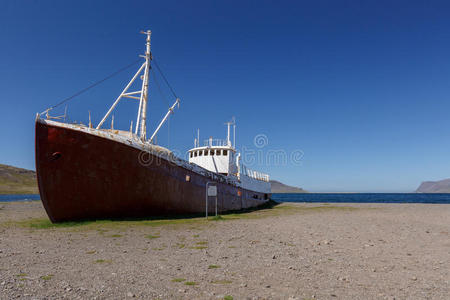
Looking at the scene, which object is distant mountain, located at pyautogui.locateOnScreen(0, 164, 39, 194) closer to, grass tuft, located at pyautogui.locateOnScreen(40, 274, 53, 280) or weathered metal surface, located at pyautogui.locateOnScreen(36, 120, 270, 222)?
weathered metal surface, located at pyautogui.locateOnScreen(36, 120, 270, 222)

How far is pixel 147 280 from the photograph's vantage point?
5973mm

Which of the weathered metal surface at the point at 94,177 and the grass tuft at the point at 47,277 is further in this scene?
the weathered metal surface at the point at 94,177

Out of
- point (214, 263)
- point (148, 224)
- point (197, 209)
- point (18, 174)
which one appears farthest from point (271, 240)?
point (18, 174)

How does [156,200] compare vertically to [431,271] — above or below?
above

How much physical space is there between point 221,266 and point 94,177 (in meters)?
11.1

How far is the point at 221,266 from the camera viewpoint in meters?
7.35

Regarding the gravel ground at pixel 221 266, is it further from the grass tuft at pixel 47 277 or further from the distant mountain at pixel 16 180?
the distant mountain at pixel 16 180

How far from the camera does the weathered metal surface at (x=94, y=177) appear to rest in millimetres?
14867

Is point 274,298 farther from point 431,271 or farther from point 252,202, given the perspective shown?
point 252,202

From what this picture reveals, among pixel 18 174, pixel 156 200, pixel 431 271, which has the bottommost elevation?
pixel 431 271

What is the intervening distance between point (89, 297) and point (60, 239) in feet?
25.3

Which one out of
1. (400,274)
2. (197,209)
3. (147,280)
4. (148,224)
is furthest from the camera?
(197,209)

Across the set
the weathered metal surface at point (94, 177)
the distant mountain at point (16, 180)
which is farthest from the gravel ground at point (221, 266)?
the distant mountain at point (16, 180)

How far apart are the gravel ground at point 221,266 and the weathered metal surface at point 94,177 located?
121 inches
